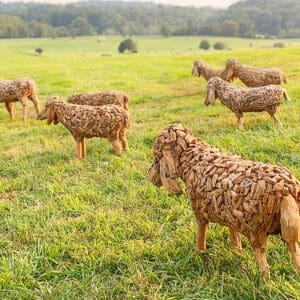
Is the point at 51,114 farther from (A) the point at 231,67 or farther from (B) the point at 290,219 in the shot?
(A) the point at 231,67

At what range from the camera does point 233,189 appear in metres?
3.59

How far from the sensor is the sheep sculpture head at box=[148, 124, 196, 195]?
4203 millimetres

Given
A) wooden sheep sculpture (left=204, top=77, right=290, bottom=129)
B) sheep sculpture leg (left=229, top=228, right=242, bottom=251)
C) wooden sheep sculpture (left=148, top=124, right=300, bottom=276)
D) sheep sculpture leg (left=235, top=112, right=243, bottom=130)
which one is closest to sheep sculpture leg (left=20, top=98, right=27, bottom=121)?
wooden sheep sculpture (left=204, top=77, right=290, bottom=129)

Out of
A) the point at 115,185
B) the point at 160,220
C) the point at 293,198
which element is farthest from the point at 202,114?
the point at 293,198

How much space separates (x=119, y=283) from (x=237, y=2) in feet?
542

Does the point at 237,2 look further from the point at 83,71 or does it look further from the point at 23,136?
the point at 23,136

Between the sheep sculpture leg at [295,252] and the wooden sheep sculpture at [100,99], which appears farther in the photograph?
the wooden sheep sculpture at [100,99]

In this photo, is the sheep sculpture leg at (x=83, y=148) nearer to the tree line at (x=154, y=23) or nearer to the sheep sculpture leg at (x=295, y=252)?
the sheep sculpture leg at (x=295, y=252)

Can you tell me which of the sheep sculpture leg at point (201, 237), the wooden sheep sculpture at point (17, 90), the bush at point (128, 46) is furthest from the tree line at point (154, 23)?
the sheep sculpture leg at point (201, 237)

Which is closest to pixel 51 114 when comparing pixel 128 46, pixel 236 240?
pixel 236 240

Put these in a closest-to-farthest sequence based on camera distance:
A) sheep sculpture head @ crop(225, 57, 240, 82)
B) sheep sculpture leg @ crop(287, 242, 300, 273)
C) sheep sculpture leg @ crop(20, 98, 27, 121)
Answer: sheep sculpture leg @ crop(287, 242, 300, 273) < sheep sculpture leg @ crop(20, 98, 27, 121) < sheep sculpture head @ crop(225, 57, 240, 82)

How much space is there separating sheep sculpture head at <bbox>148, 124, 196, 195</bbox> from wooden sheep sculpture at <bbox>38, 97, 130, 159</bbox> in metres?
3.39

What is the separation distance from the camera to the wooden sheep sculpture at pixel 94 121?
7.66 metres

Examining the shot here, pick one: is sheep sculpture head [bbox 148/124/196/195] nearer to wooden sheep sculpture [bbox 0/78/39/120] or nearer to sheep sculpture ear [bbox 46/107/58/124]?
sheep sculpture ear [bbox 46/107/58/124]
